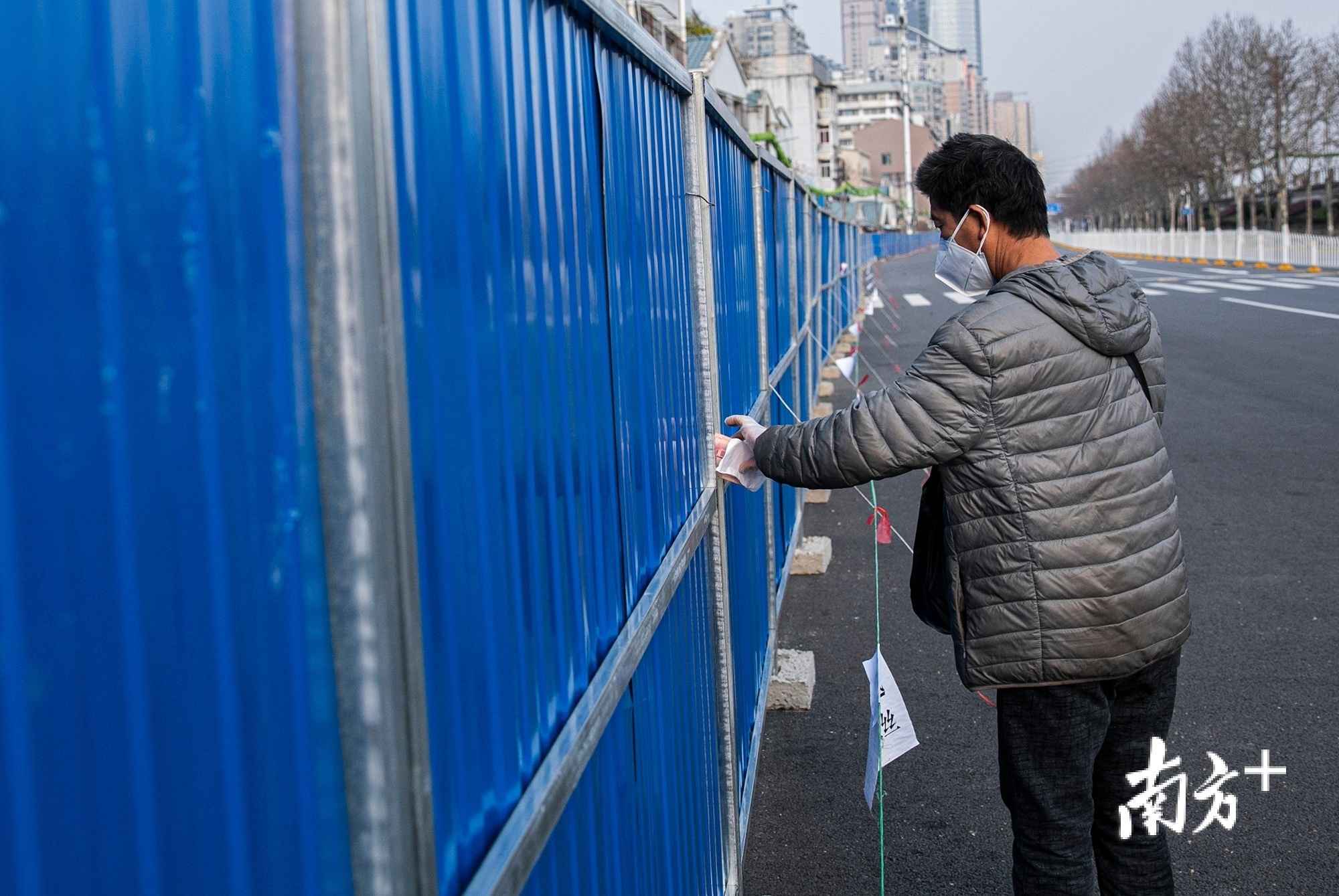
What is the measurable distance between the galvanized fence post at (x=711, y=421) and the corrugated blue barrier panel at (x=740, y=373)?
261mm

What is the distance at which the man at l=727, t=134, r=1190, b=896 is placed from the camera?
2.82 metres

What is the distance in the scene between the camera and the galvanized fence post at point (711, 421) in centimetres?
348

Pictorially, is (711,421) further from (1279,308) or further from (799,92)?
(799,92)

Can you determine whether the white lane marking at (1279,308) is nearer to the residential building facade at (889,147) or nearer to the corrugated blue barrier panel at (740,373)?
the corrugated blue barrier panel at (740,373)

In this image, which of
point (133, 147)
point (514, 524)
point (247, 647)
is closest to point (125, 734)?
point (247, 647)

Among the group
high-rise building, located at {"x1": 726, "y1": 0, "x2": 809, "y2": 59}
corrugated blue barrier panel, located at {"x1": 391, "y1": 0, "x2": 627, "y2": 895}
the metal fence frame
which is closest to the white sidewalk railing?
the metal fence frame

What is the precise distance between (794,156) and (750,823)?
9554 cm

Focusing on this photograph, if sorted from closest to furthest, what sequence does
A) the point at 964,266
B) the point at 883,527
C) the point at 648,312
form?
the point at 648,312, the point at 964,266, the point at 883,527

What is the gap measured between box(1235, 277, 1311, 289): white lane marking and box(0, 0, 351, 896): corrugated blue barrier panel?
A: 32552 mm

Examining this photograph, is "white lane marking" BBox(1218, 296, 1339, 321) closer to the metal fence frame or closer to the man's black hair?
the metal fence frame

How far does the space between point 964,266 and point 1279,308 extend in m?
23.4

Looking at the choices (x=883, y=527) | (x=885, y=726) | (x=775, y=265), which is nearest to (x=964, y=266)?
(x=885, y=726)

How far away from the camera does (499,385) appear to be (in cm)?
159

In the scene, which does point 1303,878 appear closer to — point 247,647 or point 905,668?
point 905,668
